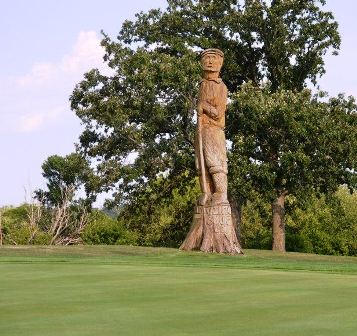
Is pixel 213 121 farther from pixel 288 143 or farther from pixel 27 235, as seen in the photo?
pixel 27 235

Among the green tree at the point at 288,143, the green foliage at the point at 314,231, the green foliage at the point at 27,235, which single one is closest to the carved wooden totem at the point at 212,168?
the green tree at the point at 288,143

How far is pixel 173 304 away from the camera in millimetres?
8367

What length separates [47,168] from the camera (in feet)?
213

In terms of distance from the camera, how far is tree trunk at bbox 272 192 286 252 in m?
39.8

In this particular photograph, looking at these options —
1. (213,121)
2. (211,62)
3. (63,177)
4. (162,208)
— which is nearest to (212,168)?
(213,121)

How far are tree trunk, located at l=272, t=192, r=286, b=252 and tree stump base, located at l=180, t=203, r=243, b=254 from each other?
15984 millimetres

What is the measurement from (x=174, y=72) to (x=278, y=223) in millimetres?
8857

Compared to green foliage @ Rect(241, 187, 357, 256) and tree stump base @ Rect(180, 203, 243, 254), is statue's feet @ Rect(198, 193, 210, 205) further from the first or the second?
green foliage @ Rect(241, 187, 357, 256)

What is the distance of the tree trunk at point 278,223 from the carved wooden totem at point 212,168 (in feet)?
51.7

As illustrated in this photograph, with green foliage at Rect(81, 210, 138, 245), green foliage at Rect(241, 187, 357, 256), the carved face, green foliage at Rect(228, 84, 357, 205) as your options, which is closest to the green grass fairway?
the carved face

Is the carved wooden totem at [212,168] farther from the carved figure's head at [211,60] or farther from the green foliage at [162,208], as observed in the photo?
the green foliage at [162,208]

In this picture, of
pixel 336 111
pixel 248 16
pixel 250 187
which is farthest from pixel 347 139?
pixel 248 16

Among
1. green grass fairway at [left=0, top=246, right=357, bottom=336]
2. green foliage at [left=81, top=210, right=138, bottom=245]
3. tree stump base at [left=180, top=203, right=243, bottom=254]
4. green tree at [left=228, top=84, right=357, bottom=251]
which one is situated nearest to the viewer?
green grass fairway at [left=0, top=246, right=357, bottom=336]

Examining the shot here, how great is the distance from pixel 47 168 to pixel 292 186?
31027 mm
